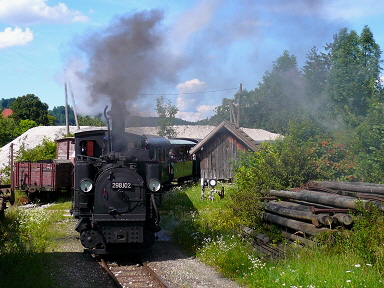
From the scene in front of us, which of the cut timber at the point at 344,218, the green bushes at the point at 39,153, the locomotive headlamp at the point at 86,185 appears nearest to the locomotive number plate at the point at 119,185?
the locomotive headlamp at the point at 86,185

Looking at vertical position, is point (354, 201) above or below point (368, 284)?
above

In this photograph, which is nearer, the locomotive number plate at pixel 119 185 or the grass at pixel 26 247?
the grass at pixel 26 247

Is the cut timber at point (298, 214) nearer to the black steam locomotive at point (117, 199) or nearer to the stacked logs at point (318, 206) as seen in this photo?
the stacked logs at point (318, 206)

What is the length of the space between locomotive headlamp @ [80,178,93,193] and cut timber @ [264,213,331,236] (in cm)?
424

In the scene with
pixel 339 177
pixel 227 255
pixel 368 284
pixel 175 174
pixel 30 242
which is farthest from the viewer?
pixel 175 174

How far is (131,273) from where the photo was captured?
8.11 meters

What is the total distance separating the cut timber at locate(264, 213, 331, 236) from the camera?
7.73 metres

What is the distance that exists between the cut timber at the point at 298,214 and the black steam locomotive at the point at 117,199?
279 centimetres

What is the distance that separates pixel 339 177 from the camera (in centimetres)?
1245

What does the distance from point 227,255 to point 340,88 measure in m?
13.6

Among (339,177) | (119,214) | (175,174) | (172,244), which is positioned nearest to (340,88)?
(339,177)

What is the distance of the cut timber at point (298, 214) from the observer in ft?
24.6

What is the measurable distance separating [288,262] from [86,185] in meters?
4.39

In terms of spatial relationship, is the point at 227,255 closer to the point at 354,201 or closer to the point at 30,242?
the point at 354,201
